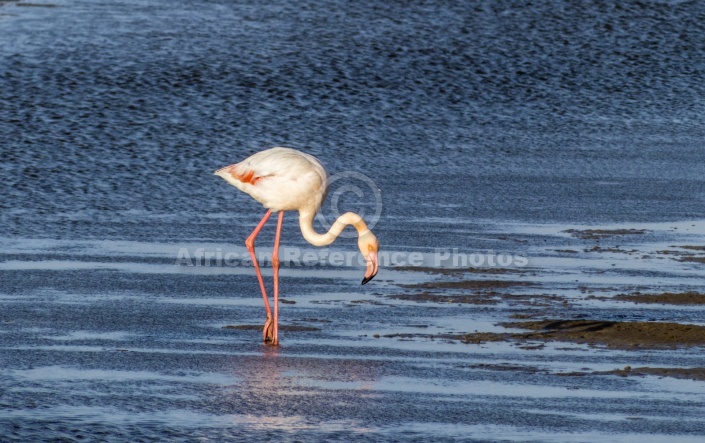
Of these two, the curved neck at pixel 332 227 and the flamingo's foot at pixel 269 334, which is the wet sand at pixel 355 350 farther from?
the curved neck at pixel 332 227

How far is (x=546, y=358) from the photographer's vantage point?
30.3ft

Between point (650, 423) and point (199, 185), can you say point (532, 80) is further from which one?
point (650, 423)

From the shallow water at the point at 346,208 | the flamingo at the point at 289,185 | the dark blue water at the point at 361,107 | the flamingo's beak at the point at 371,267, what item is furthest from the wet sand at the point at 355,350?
the dark blue water at the point at 361,107

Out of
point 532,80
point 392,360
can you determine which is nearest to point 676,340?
point 392,360

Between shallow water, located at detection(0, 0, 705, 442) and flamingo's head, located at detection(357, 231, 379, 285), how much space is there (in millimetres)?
342

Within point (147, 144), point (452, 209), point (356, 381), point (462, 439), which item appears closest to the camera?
point (462, 439)

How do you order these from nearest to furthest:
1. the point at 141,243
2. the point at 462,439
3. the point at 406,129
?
the point at 462,439, the point at 141,243, the point at 406,129

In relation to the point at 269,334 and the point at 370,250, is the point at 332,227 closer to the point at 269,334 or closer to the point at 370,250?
the point at 370,250

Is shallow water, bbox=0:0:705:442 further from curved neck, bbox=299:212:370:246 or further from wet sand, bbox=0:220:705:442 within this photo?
curved neck, bbox=299:212:370:246

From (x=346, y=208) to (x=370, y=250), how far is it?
4.03m

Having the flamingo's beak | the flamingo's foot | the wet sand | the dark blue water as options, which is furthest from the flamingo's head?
the dark blue water

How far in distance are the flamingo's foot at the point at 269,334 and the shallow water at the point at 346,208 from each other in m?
0.10

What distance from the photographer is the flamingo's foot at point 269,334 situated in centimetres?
957

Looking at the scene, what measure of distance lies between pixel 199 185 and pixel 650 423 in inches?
298
